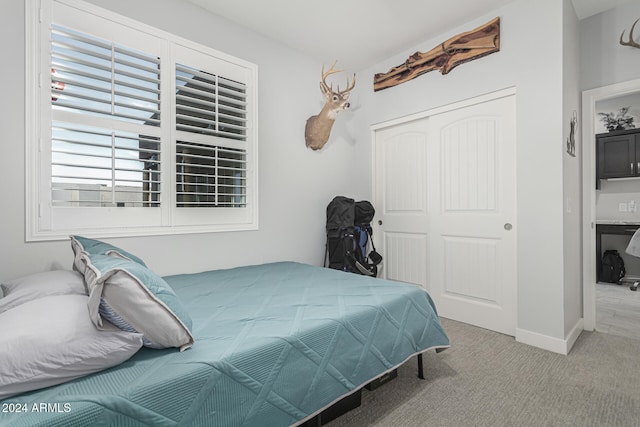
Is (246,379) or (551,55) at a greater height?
(551,55)

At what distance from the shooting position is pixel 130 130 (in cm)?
226

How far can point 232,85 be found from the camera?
2777 mm

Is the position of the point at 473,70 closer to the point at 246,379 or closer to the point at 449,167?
the point at 449,167

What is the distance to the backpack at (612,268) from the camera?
15.0 feet

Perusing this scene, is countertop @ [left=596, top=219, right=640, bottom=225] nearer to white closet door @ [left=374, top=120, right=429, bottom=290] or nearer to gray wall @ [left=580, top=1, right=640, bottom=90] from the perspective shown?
gray wall @ [left=580, top=1, right=640, bottom=90]

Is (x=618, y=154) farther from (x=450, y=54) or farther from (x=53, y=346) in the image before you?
(x=53, y=346)

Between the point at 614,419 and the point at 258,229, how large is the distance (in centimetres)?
267

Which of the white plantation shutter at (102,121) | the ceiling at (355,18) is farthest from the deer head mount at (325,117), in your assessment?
the white plantation shutter at (102,121)

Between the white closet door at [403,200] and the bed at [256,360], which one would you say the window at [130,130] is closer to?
the bed at [256,360]

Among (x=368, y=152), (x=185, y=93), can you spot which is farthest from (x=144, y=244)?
(x=368, y=152)

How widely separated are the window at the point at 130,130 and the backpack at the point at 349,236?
92 cm

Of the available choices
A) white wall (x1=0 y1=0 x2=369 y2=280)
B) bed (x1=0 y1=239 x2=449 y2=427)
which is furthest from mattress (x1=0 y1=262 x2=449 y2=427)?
white wall (x1=0 y1=0 x2=369 y2=280)

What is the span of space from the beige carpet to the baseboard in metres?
0.06

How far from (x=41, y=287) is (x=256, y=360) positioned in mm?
1017
